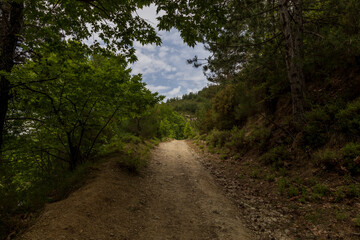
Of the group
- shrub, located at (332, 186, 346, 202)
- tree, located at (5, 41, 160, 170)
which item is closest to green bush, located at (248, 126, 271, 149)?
shrub, located at (332, 186, 346, 202)

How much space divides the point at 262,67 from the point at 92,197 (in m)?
8.83

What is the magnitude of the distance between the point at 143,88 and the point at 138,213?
4.46m

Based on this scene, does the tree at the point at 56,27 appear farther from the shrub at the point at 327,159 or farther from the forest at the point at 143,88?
the shrub at the point at 327,159

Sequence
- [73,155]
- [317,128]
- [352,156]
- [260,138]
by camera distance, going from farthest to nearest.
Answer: [260,138] < [73,155] < [317,128] < [352,156]

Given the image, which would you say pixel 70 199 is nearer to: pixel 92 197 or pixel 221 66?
pixel 92 197

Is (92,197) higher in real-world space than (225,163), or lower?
higher

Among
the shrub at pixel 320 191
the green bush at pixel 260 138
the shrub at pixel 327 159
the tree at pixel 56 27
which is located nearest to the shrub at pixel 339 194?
the shrub at pixel 320 191

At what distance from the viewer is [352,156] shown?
458 cm

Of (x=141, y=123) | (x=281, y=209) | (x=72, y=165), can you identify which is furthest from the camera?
(x=141, y=123)

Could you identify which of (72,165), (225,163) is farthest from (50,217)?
(225,163)

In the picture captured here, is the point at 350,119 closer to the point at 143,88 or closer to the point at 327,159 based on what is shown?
the point at 327,159

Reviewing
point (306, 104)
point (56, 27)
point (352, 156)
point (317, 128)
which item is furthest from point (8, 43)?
point (306, 104)

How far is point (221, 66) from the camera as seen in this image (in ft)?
26.7

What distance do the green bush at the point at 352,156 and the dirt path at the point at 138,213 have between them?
337 cm
